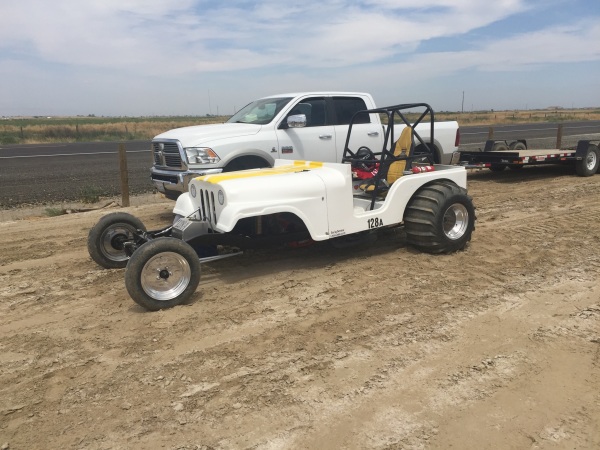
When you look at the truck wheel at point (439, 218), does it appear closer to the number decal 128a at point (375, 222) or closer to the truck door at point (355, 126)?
the number decal 128a at point (375, 222)

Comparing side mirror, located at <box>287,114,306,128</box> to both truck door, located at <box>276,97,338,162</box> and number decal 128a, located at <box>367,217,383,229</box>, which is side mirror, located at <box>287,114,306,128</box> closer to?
truck door, located at <box>276,97,338,162</box>

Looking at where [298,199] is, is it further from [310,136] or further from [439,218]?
[310,136]

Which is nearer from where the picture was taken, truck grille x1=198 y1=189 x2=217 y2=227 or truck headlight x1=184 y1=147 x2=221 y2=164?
truck grille x1=198 y1=189 x2=217 y2=227

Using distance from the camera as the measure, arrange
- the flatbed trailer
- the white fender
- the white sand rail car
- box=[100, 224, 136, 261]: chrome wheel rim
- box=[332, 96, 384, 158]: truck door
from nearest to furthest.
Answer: the white sand rail car < the white fender < box=[100, 224, 136, 261]: chrome wheel rim < box=[332, 96, 384, 158]: truck door < the flatbed trailer

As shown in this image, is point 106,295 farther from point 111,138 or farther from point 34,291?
point 111,138

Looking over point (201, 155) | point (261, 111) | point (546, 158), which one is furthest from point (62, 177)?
point (546, 158)

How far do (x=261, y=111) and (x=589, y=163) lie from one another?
28.6 ft

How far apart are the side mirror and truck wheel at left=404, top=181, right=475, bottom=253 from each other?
93.9 inches

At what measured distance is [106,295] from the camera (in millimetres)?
5082

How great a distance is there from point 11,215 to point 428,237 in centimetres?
771

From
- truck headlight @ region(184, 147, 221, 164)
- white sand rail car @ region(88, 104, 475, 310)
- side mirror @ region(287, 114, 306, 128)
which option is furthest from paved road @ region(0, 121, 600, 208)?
white sand rail car @ region(88, 104, 475, 310)

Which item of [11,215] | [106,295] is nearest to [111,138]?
[11,215]

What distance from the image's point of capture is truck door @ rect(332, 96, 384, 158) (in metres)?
8.72

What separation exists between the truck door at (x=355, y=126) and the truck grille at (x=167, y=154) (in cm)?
268
